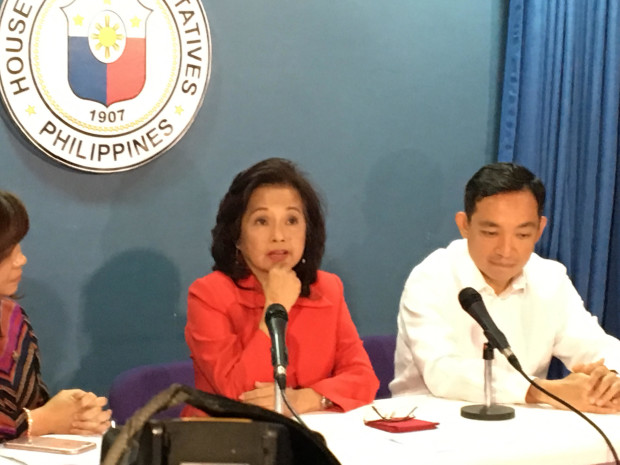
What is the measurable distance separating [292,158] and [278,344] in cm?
180

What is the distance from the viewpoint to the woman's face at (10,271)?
2207 millimetres

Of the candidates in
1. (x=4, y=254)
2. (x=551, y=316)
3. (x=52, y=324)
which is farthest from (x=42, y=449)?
(x=551, y=316)

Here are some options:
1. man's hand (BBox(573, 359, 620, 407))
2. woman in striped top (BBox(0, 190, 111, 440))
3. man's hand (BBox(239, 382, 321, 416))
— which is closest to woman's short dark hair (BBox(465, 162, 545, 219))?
man's hand (BBox(573, 359, 620, 407))

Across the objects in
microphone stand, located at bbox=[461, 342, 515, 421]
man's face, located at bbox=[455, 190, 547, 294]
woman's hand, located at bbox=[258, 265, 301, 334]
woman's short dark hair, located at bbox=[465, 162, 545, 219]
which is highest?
woman's short dark hair, located at bbox=[465, 162, 545, 219]

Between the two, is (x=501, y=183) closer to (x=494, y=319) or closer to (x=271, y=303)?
(x=494, y=319)

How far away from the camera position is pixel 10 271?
2221mm

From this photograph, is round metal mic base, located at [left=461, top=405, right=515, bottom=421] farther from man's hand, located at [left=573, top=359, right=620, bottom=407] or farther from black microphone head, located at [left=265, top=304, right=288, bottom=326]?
black microphone head, located at [left=265, top=304, right=288, bottom=326]

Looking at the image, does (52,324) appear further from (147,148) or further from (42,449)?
(42,449)

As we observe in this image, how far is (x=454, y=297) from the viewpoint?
2766 millimetres

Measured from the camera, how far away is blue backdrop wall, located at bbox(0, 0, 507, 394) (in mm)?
3029

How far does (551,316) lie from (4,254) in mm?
1754

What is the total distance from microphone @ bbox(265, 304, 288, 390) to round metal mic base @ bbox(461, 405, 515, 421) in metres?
0.71

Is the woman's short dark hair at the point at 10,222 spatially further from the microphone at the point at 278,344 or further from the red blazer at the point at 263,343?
the microphone at the point at 278,344

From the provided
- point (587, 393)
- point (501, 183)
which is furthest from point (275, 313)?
point (501, 183)
